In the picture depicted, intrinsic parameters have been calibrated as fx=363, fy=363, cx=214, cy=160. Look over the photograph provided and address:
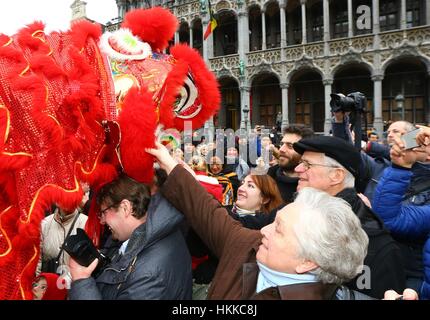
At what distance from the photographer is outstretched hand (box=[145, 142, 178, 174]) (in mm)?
1643

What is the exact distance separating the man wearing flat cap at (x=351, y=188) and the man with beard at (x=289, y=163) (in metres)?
1.19

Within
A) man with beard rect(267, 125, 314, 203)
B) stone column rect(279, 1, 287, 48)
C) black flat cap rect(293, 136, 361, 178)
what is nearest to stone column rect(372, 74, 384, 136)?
stone column rect(279, 1, 287, 48)

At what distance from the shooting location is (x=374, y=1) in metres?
16.7

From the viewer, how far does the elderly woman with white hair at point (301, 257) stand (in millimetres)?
1379

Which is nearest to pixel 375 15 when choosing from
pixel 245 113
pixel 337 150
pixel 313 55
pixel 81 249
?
pixel 313 55

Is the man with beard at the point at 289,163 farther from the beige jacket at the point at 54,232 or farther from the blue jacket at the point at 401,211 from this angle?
the beige jacket at the point at 54,232

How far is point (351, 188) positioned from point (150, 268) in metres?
1.22

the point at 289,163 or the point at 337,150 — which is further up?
the point at 337,150

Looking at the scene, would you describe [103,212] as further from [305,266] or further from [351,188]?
[351,188]

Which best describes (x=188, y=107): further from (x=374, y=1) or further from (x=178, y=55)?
(x=374, y=1)

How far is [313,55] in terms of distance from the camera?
59.0 ft
